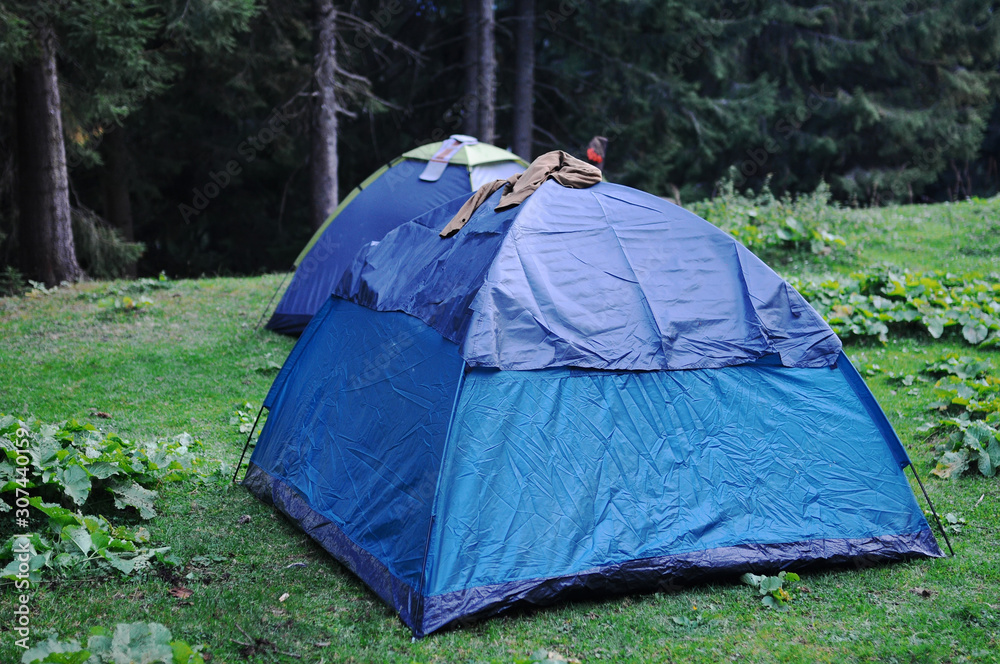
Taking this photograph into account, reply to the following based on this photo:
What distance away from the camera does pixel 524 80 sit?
1677 cm

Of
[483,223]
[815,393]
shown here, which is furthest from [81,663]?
[815,393]

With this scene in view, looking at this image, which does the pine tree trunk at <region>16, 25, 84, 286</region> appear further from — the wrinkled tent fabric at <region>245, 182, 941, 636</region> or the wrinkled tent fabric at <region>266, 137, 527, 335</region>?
the wrinkled tent fabric at <region>245, 182, 941, 636</region>

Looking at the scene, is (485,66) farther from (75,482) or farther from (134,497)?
(75,482)

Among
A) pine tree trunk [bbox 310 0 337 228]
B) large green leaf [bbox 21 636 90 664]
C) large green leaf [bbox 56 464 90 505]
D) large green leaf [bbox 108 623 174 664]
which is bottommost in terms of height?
large green leaf [bbox 56 464 90 505]

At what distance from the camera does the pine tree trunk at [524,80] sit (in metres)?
16.7

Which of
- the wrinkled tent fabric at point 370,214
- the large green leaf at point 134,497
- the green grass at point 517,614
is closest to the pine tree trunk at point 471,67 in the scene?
the wrinkled tent fabric at point 370,214

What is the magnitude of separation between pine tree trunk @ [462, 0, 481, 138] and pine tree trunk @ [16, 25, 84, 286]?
6.79 m

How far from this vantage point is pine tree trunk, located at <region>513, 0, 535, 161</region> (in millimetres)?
16719

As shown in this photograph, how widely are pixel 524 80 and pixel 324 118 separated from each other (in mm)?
5573

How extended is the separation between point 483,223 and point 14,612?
9.13 feet

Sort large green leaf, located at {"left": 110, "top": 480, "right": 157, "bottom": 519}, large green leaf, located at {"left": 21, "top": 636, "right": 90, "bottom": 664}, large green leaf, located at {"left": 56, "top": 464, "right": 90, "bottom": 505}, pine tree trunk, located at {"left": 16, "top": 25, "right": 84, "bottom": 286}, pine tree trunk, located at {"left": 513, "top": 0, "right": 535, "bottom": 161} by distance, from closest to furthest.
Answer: large green leaf, located at {"left": 21, "top": 636, "right": 90, "bottom": 664}
large green leaf, located at {"left": 56, "top": 464, "right": 90, "bottom": 505}
large green leaf, located at {"left": 110, "top": 480, "right": 157, "bottom": 519}
pine tree trunk, located at {"left": 16, "top": 25, "right": 84, "bottom": 286}
pine tree trunk, located at {"left": 513, "top": 0, "right": 535, "bottom": 161}

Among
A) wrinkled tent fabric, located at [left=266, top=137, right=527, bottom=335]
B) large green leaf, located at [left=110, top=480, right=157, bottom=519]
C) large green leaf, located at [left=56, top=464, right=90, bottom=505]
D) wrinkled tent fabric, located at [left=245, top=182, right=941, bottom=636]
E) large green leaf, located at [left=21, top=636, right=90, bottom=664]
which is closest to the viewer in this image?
large green leaf, located at [left=21, top=636, right=90, bottom=664]

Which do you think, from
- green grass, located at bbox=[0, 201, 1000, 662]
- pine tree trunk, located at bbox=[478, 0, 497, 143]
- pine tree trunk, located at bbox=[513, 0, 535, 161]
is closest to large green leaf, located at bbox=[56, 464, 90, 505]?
green grass, located at bbox=[0, 201, 1000, 662]

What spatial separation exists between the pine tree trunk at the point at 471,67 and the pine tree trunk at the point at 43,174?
6.79 m
